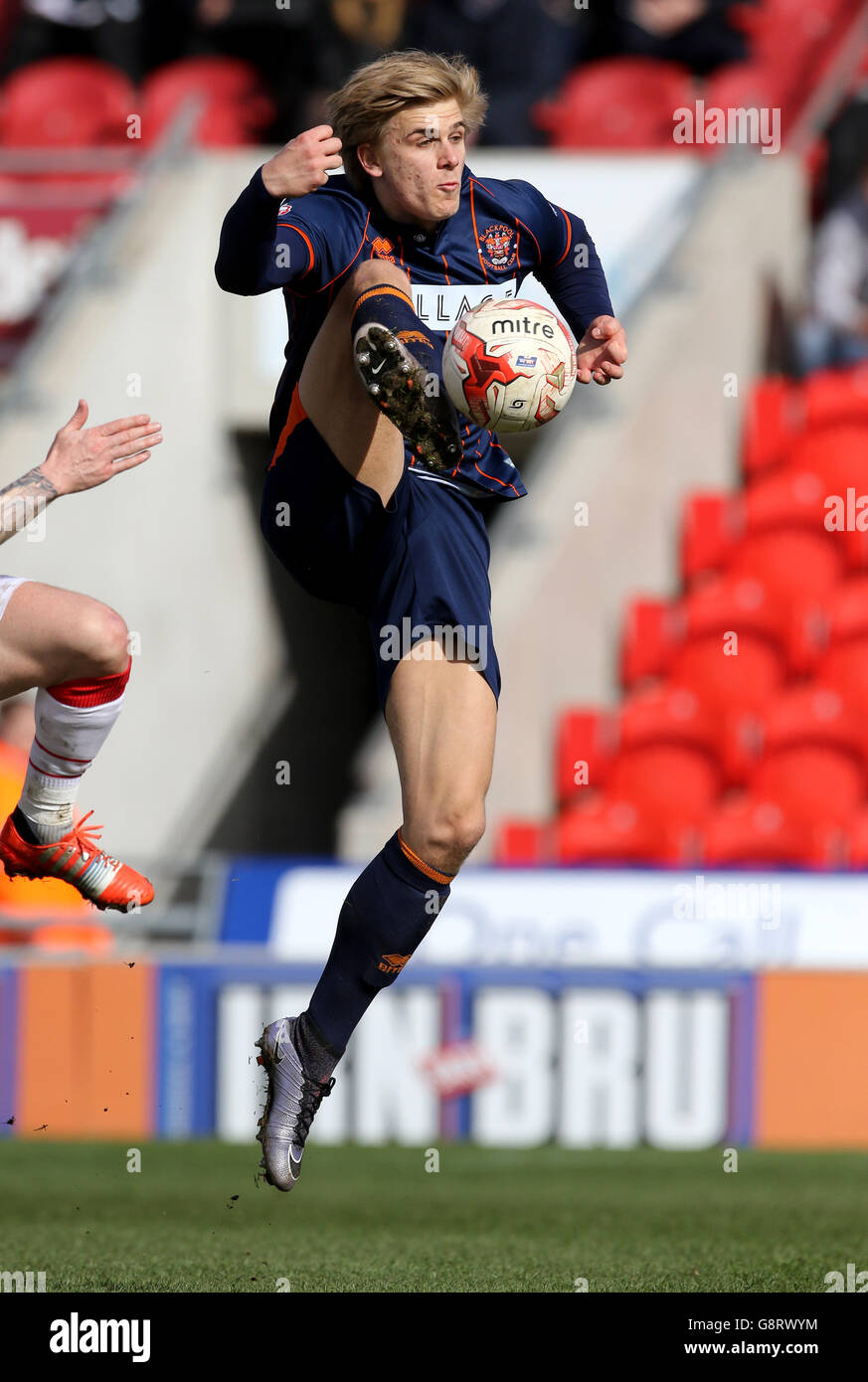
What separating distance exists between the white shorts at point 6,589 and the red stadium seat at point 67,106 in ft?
32.4

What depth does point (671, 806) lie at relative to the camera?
998 cm

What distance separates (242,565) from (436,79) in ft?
22.0

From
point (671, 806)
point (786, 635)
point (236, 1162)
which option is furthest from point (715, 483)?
point (236, 1162)

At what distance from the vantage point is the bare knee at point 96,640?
437cm

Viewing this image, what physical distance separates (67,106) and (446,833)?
36.6ft

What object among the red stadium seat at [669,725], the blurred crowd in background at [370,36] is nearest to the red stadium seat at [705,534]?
the red stadium seat at [669,725]

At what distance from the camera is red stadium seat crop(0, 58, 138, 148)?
1381cm

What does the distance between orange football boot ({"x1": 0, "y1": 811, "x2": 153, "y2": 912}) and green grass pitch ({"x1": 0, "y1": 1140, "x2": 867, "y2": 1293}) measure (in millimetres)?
890

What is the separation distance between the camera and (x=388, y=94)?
4.17 metres

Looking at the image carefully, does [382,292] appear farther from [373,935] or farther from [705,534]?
[705,534]

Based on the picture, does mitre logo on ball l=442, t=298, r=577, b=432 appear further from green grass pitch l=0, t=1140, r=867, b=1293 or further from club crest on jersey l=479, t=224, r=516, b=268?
green grass pitch l=0, t=1140, r=867, b=1293

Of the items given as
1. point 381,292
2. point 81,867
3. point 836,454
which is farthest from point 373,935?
point 836,454

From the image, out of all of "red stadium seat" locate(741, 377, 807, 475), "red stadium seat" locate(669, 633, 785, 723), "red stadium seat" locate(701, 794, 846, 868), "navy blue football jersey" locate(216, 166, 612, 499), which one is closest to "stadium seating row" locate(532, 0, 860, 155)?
"red stadium seat" locate(741, 377, 807, 475)

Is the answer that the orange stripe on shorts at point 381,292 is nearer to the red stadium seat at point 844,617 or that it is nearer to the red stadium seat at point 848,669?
the red stadium seat at point 848,669
